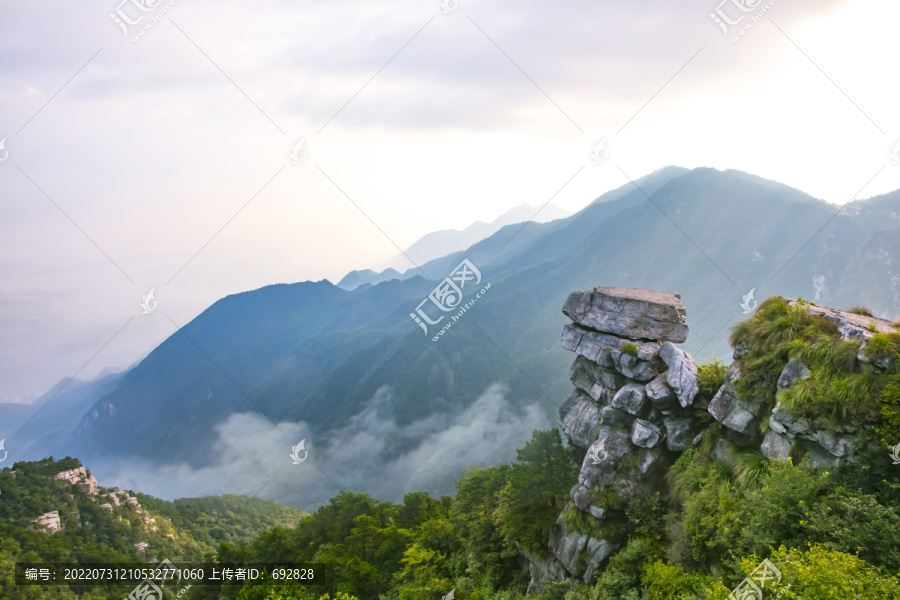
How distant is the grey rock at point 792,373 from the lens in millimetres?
17328

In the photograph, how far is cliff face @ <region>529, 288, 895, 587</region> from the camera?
1727cm

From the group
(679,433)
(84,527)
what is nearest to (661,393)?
(679,433)

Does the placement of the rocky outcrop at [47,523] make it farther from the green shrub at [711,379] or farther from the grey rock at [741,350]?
A: the grey rock at [741,350]

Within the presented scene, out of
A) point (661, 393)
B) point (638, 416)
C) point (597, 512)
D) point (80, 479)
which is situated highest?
point (80, 479)

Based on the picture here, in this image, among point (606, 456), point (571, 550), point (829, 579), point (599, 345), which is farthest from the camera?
point (599, 345)

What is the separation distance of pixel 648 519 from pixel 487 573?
10956 mm

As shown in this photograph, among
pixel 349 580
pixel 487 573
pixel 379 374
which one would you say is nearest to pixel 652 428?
pixel 487 573

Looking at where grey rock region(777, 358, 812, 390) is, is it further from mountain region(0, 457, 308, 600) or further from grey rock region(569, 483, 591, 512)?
mountain region(0, 457, 308, 600)

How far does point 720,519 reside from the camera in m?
16.8

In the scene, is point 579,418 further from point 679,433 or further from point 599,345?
point 679,433

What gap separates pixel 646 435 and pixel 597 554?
6.13 m

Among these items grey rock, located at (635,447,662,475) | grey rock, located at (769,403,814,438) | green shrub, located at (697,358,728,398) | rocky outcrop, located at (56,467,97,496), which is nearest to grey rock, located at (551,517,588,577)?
grey rock, located at (635,447,662,475)

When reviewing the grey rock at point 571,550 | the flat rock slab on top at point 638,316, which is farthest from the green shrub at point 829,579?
the flat rock slab on top at point 638,316

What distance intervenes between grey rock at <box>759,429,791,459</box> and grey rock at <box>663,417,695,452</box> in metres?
3.84
